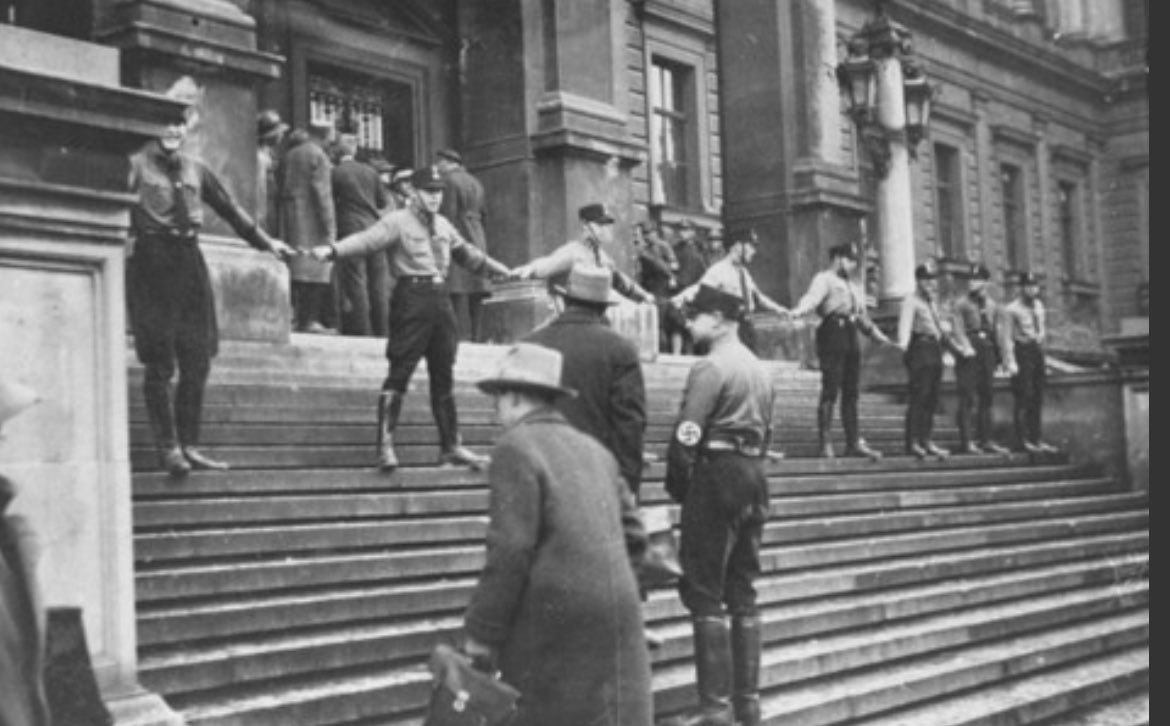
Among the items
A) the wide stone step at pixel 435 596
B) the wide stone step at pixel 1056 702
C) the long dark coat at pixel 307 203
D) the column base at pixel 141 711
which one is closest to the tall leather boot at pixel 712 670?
the wide stone step at pixel 435 596

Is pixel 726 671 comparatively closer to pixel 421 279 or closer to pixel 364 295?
pixel 421 279

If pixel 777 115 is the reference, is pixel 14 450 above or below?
below

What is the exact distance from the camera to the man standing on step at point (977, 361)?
1628 centimetres

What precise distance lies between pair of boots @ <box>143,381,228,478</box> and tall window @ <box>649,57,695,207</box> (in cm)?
1651

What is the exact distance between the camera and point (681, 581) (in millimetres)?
7641

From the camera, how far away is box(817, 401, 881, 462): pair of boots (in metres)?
14.0

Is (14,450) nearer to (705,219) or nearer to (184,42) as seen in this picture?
(184,42)

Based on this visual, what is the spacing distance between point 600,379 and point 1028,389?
1069 centimetres

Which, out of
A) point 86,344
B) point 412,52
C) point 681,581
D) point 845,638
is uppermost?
point 412,52

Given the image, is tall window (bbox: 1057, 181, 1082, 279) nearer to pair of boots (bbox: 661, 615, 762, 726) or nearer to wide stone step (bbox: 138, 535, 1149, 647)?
wide stone step (bbox: 138, 535, 1149, 647)

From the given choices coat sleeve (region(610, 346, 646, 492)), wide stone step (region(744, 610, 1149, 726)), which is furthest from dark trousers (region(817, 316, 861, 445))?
coat sleeve (region(610, 346, 646, 492))

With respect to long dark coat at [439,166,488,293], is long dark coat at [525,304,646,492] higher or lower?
lower

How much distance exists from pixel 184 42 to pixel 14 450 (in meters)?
7.12

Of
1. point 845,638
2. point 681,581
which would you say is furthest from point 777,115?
point 681,581
